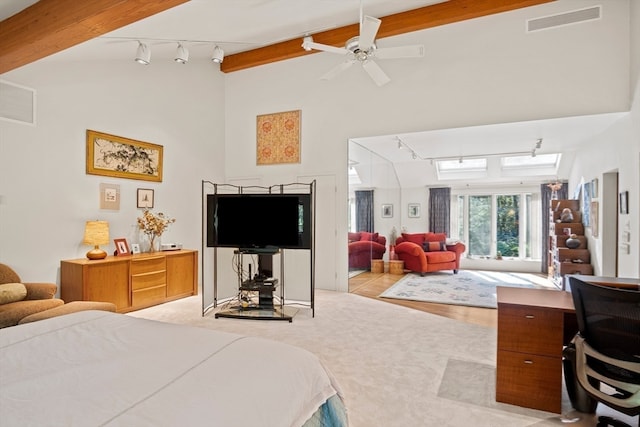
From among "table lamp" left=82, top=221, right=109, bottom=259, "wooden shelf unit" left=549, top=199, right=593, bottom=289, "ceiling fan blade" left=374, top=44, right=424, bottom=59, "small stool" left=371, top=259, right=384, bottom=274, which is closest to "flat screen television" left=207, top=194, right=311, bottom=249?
"table lamp" left=82, top=221, right=109, bottom=259

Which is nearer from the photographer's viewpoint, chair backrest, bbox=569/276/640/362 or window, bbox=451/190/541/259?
chair backrest, bbox=569/276/640/362

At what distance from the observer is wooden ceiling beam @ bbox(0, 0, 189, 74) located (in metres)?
2.42

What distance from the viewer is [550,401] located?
2.32 m

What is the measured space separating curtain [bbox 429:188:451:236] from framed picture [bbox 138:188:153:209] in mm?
6767

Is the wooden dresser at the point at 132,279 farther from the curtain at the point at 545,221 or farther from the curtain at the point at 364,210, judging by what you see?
the curtain at the point at 545,221

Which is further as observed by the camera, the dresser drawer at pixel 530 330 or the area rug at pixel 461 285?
the area rug at pixel 461 285

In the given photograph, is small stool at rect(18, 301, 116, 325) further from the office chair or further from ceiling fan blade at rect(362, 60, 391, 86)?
the office chair

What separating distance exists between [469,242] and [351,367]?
705cm

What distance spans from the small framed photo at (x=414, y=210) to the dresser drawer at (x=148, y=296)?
21.5ft

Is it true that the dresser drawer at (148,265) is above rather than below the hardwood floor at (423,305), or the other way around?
above

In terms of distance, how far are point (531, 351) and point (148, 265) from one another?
466 cm

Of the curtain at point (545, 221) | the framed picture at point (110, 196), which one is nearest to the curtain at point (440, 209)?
the curtain at point (545, 221)

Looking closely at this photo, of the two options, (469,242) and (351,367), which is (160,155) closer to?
(351,367)

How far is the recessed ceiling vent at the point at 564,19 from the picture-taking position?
4426 mm
